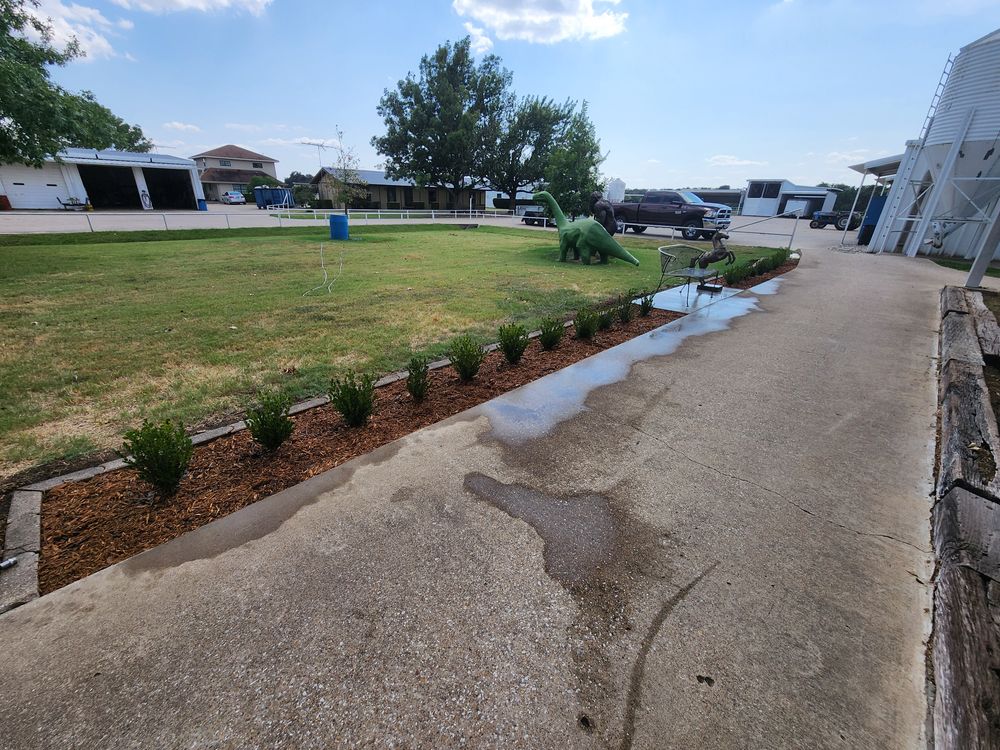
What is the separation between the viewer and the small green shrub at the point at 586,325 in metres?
5.70

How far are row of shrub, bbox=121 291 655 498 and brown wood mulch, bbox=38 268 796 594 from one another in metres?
0.11

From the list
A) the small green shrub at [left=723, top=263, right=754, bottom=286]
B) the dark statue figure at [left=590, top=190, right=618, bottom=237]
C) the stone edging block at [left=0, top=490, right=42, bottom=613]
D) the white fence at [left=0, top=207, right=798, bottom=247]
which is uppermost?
the dark statue figure at [left=590, top=190, right=618, bottom=237]

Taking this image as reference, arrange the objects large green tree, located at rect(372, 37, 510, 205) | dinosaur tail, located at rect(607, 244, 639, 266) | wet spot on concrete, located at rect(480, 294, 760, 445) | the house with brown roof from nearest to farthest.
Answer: wet spot on concrete, located at rect(480, 294, 760, 445) → dinosaur tail, located at rect(607, 244, 639, 266) → large green tree, located at rect(372, 37, 510, 205) → the house with brown roof

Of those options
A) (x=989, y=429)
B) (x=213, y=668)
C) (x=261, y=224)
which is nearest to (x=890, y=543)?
(x=989, y=429)

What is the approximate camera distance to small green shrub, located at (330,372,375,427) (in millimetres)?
3430

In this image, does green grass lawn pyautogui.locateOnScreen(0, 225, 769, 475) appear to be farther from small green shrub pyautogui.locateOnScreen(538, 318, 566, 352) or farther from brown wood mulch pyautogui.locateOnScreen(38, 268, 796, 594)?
small green shrub pyautogui.locateOnScreen(538, 318, 566, 352)

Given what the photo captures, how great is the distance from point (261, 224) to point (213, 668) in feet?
80.2

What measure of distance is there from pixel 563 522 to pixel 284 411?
2.29 meters

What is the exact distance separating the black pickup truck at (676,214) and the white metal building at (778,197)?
A: 29.6 meters

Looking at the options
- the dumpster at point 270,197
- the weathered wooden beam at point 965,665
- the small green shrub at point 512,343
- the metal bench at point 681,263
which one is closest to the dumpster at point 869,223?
the metal bench at point 681,263

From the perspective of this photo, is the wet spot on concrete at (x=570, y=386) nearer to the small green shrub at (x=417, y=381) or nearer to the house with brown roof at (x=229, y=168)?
the small green shrub at (x=417, y=381)

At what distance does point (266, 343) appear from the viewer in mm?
5469

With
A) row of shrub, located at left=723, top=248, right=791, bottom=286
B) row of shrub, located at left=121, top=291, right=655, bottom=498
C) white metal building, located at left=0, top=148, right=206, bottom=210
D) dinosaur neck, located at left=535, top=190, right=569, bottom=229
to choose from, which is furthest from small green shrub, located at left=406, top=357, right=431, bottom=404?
white metal building, located at left=0, top=148, right=206, bottom=210

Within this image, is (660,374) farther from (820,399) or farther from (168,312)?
(168,312)
